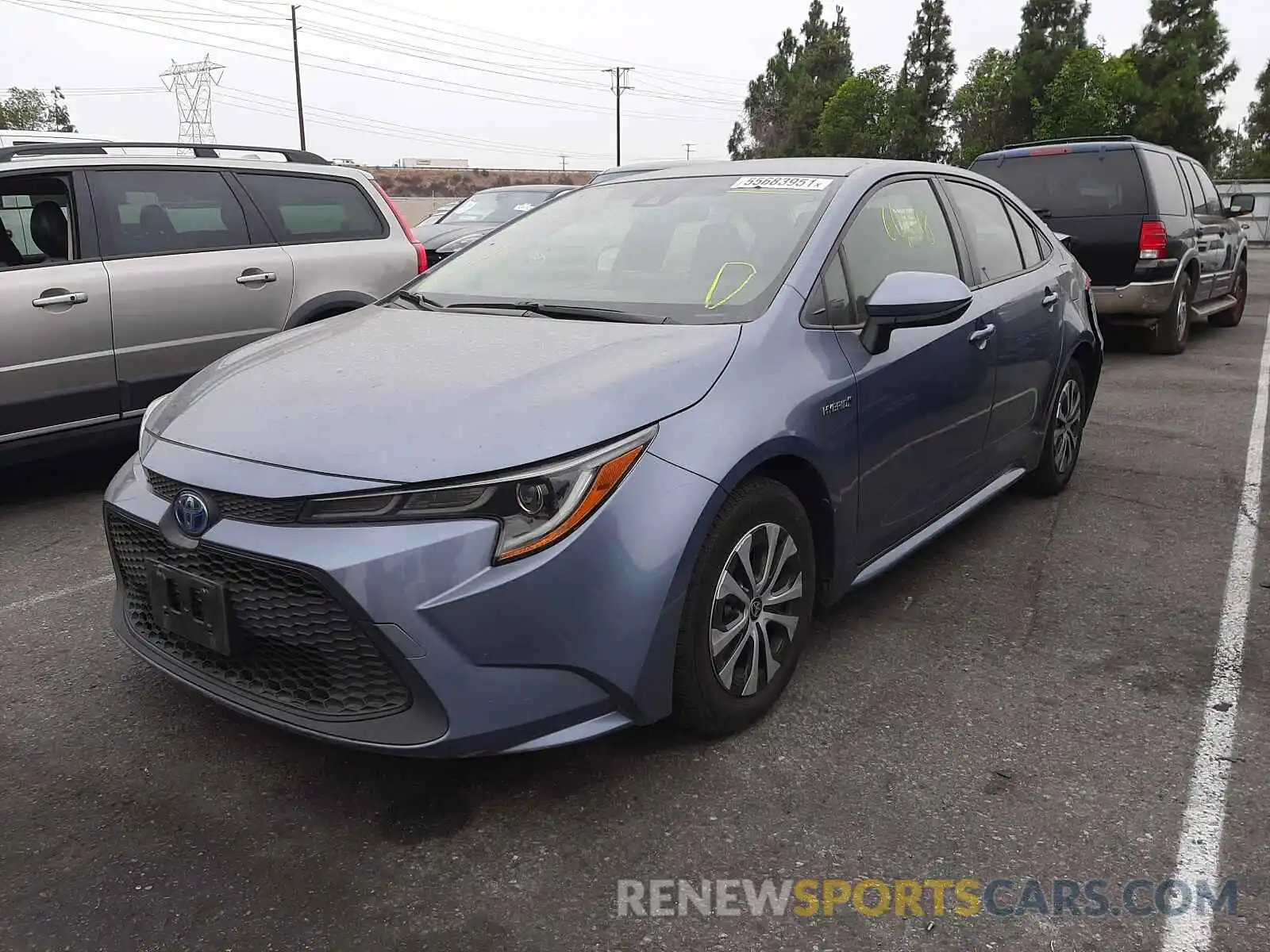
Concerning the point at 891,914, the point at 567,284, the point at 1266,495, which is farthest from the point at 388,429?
the point at 1266,495

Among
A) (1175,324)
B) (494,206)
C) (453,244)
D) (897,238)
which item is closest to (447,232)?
(453,244)

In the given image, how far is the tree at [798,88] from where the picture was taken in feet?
255

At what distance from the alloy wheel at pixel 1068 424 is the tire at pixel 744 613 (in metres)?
2.38

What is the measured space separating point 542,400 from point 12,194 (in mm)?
3862

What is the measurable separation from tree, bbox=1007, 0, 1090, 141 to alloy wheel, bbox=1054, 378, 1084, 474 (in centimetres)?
5559

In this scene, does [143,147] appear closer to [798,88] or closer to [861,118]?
[861,118]

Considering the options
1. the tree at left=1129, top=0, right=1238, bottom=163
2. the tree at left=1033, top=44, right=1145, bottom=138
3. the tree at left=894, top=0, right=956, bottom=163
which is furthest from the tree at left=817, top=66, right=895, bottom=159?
the tree at left=1129, top=0, right=1238, bottom=163

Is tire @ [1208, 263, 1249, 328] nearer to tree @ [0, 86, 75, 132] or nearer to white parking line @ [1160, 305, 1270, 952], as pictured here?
white parking line @ [1160, 305, 1270, 952]

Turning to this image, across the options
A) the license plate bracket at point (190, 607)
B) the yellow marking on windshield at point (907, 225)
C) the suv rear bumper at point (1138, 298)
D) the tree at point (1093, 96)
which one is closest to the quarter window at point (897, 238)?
the yellow marking on windshield at point (907, 225)

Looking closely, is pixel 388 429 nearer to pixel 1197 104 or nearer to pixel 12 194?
pixel 12 194

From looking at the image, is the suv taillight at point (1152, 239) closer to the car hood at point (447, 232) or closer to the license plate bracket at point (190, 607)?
the car hood at point (447, 232)

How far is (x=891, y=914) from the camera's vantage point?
85.0 inches

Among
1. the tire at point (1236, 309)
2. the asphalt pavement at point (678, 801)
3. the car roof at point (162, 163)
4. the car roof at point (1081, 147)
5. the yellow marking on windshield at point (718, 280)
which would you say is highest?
the car roof at point (1081, 147)

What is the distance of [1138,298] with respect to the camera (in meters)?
8.84
